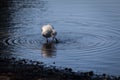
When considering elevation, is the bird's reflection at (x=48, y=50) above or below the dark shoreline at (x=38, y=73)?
above

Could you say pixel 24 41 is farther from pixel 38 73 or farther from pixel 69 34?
pixel 38 73

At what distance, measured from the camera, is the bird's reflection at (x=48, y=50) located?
57.1 ft

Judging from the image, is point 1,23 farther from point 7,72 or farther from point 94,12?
point 7,72

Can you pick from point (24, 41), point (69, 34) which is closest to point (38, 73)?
point (24, 41)

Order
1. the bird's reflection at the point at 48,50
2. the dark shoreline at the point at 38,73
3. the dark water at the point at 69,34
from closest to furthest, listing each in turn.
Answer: the dark shoreline at the point at 38,73 → the dark water at the point at 69,34 → the bird's reflection at the point at 48,50

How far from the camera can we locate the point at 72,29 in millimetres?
22234

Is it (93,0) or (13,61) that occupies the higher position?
(93,0)

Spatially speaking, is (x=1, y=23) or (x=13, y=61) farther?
(x=1, y=23)

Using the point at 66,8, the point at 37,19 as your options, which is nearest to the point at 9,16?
the point at 37,19

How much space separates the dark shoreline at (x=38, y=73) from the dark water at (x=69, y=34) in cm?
87

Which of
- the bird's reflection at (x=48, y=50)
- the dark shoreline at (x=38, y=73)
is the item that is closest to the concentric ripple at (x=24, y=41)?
the bird's reflection at (x=48, y=50)

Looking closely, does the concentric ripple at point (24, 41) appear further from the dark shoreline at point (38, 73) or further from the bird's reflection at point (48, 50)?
the dark shoreline at point (38, 73)

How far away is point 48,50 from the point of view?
18141 millimetres

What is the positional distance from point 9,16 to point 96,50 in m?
10.5
